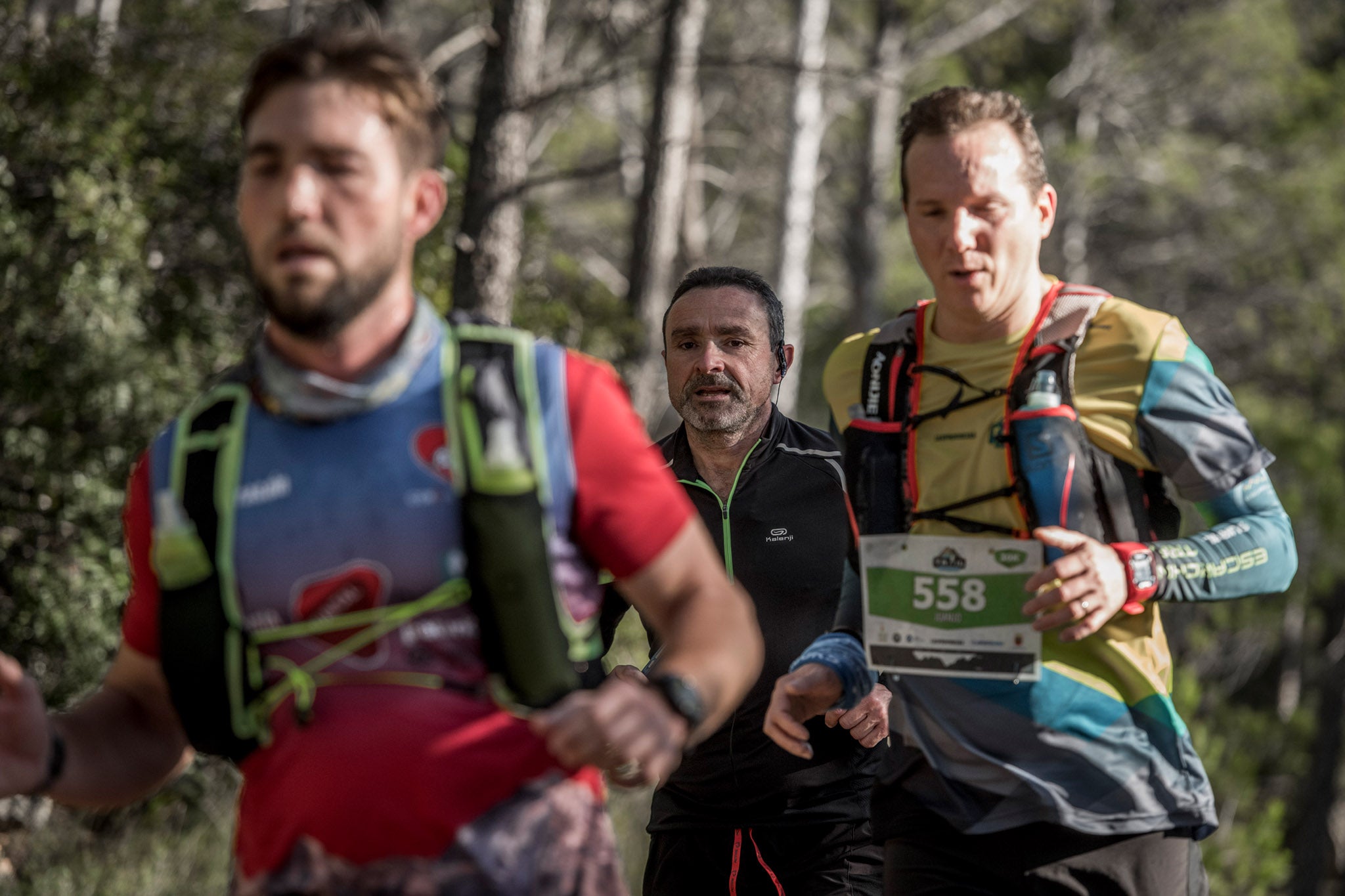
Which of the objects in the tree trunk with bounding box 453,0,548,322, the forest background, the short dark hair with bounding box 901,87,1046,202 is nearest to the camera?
the short dark hair with bounding box 901,87,1046,202

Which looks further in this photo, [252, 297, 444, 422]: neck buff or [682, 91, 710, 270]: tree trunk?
[682, 91, 710, 270]: tree trunk

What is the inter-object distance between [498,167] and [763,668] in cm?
525

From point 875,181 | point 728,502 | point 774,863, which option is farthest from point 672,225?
point 774,863

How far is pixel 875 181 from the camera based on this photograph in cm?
1886

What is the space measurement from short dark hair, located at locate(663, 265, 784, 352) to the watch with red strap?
6.17 feet

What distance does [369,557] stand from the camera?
6.49 ft

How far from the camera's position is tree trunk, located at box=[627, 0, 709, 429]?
1220cm

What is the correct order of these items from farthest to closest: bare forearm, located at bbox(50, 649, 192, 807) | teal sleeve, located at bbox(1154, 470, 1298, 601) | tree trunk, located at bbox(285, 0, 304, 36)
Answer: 1. tree trunk, located at bbox(285, 0, 304, 36)
2. teal sleeve, located at bbox(1154, 470, 1298, 601)
3. bare forearm, located at bbox(50, 649, 192, 807)

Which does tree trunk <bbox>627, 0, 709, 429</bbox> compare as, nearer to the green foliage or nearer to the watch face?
the green foliage

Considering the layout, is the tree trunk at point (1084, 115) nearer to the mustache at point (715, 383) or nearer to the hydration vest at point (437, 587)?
the mustache at point (715, 383)

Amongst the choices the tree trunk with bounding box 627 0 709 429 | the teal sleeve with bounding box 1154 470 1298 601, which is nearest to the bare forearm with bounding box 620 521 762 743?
the teal sleeve with bounding box 1154 470 1298 601

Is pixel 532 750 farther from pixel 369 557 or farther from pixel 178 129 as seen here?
pixel 178 129

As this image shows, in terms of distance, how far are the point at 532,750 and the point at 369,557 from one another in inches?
13.2

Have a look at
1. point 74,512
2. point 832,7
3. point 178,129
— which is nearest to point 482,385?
point 74,512
